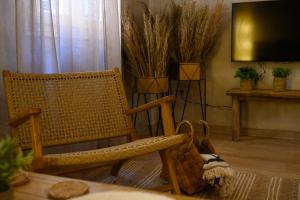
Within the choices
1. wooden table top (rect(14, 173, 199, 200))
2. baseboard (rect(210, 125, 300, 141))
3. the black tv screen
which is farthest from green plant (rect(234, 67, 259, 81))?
wooden table top (rect(14, 173, 199, 200))

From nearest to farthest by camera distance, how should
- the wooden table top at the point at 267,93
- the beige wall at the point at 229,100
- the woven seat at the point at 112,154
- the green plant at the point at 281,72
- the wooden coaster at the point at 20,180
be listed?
the wooden coaster at the point at 20,180, the woven seat at the point at 112,154, the wooden table top at the point at 267,93, the green plant at the point at 281,72, the beige wall at the point at 229,100

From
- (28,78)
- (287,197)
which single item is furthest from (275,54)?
(28,78)

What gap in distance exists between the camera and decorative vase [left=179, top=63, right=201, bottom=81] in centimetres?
327

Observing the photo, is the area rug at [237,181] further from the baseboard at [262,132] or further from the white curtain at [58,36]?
the baseboard at [262,132]

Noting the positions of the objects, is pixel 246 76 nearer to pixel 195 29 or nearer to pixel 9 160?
pixel 195 29

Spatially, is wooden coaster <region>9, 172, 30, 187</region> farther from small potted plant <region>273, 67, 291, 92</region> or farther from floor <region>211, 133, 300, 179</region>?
small potted plant <region>273, 67, 291, 92</region>

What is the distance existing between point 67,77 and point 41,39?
12.7 inches

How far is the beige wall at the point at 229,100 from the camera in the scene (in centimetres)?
333

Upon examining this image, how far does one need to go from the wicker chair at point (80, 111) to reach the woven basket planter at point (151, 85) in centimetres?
80

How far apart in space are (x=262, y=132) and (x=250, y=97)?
1.61 feet

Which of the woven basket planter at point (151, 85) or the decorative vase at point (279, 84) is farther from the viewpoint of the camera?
the decorative vase at point (279, 84)

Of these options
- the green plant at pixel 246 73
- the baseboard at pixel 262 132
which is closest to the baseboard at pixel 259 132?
the baseboard at pixel 262 132

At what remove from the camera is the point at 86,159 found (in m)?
1.47

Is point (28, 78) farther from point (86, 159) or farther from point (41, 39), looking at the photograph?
point (86, 159)
